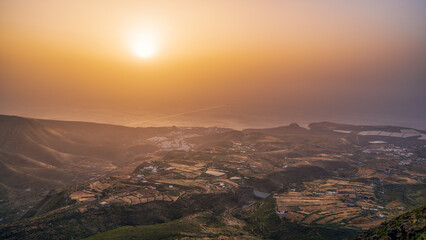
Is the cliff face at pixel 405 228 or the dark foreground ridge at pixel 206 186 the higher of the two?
the cliff face at pixel 405 228

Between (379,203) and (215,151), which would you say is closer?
(379,203)

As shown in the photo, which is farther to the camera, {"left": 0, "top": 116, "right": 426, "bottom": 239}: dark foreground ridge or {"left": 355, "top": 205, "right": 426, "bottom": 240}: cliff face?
{"left": 0, "top": 116, "right": 426, "bottom": 239}: dark foreground ridge

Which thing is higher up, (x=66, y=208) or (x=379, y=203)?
(x=66, y=208)

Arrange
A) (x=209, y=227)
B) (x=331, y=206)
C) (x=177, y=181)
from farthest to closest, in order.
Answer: (x=177, y=181), (x=331, y=206), (x=209, y=227)

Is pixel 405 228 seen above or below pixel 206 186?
above

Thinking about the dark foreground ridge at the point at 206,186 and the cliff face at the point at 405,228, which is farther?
the dark foreground ridge at the point at 206,186

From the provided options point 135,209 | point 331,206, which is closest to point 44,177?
point 135,209

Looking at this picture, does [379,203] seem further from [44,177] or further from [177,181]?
[44,177]

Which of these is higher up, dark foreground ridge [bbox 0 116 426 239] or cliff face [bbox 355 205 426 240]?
cliff face [bbox 355 205 426 240]
